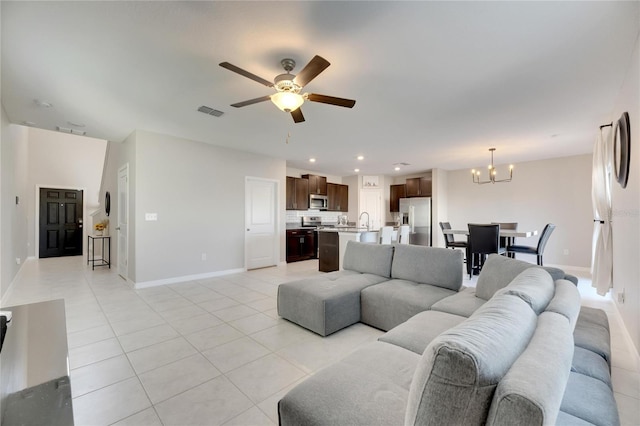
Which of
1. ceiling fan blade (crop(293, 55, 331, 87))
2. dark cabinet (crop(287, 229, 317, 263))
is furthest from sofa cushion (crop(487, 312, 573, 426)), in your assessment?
dark cabinet (crop(287, 229, 317, 263))

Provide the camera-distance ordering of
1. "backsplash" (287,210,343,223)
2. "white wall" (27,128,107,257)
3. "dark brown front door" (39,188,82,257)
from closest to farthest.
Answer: "white wall" (27,128,107,257) < "dark brown front door" (39,188,82,257) < "backsplash" (287,210,343,223)

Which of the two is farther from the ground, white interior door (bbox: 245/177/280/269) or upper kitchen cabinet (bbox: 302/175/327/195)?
upper kitchen cabinet (bbox: 302/175/327/195)

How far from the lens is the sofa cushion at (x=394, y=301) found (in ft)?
8.44

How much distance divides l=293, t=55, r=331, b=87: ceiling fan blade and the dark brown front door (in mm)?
9358

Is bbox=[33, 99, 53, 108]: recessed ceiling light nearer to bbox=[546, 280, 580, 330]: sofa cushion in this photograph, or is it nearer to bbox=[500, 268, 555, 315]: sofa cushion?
bbox=[500, 268, 555, 315]: sofa cushion

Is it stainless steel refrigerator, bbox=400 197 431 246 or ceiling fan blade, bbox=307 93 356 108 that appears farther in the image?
stainless steel refrigerator, bbox=400 197 431 246

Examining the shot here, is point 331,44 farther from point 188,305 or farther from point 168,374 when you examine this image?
point 188,305

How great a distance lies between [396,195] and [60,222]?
10184 millimetres

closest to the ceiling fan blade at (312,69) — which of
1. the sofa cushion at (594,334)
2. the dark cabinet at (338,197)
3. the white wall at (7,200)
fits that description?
the sofa cushion at (594,334)

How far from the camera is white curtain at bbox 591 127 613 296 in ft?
11.0

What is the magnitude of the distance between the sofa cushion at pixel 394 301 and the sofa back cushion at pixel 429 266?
8 centimetres

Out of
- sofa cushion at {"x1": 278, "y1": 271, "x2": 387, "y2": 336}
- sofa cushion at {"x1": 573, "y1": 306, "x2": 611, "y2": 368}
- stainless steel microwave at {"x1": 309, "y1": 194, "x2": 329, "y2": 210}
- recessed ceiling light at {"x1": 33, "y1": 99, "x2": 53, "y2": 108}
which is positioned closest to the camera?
sofa cushion at {"x1": 573, "y1": 306, "x2": 611, "y2": 368}

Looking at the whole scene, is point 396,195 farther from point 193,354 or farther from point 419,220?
point 193,354

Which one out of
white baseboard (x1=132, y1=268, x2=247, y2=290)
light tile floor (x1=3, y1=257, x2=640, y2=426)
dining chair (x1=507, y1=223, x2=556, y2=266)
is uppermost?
dining chair (x1=507, y1=223, x2=556, y2=266)
